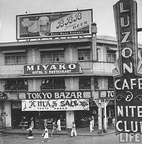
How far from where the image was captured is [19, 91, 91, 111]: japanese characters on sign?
24.0m

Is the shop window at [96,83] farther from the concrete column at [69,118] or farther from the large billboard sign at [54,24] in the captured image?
the large billboard sign at [54,24]

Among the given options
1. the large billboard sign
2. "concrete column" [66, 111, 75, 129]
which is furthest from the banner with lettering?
the large billboard sign

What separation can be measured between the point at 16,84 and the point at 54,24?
7492 mm

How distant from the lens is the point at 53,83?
2577 cm

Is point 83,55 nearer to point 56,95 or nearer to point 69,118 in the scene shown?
point 56,95

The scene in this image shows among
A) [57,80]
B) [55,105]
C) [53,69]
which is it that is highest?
[53,69]

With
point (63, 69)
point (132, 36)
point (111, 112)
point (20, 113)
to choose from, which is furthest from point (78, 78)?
point (132, 36)

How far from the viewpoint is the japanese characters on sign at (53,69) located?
80.0 feet

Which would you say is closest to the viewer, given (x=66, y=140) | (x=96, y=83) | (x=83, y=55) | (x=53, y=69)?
(x=66, y=140)

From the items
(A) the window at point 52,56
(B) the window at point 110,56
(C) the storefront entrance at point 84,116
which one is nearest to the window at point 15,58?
(A) the window at point 52,56

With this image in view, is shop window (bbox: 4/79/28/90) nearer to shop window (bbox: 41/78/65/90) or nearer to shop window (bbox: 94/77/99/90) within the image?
shop window (bbox: 41/78/65/90)

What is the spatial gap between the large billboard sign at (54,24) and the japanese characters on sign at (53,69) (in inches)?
134

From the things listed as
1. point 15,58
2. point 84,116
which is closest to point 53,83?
point 84,116

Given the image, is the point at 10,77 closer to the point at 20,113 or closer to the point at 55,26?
the point at 20,113
